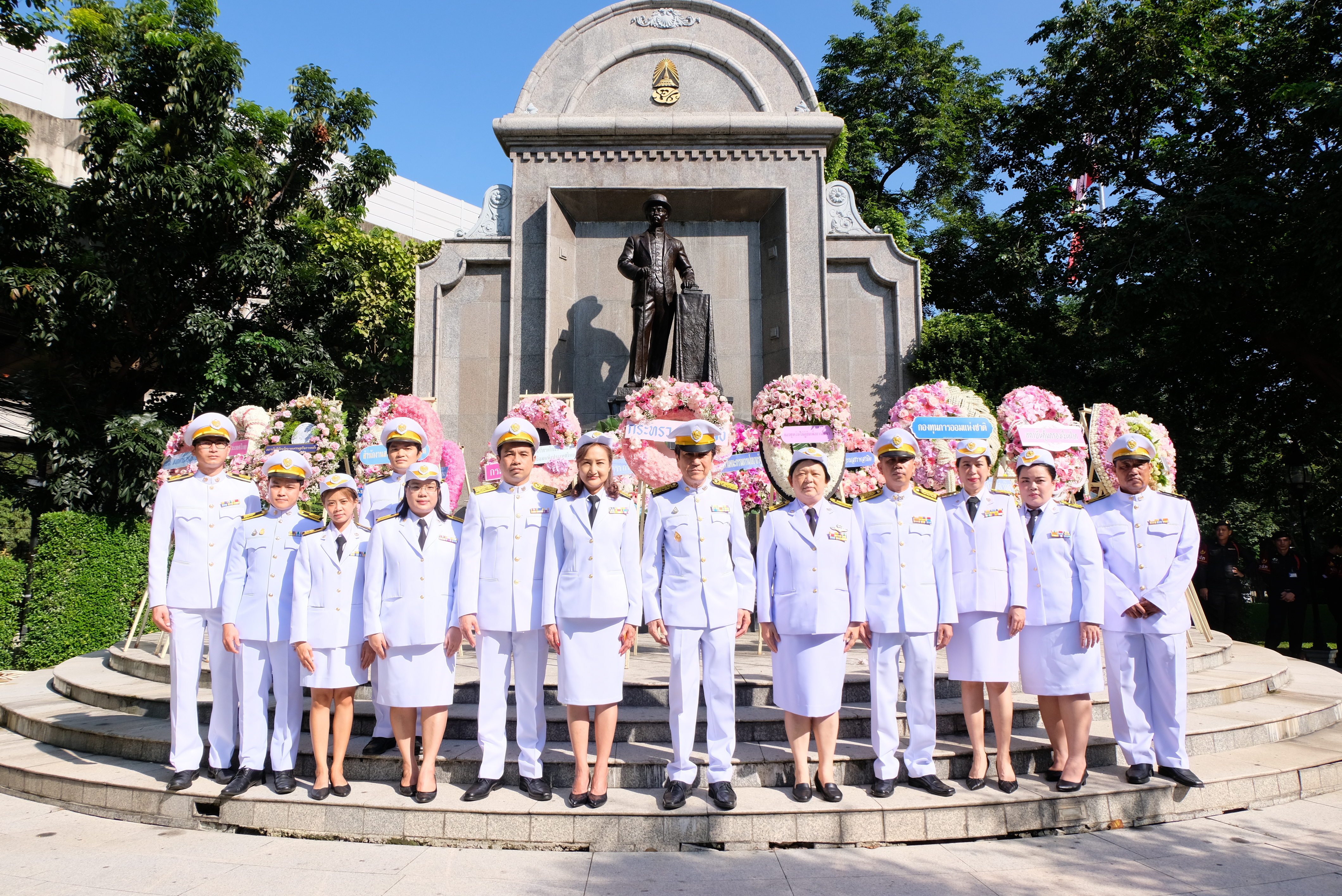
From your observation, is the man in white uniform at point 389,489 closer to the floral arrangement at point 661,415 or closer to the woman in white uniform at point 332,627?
the woman in white uniform at point 332,627

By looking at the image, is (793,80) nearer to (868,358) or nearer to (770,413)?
(868,358)

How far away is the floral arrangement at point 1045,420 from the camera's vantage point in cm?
873

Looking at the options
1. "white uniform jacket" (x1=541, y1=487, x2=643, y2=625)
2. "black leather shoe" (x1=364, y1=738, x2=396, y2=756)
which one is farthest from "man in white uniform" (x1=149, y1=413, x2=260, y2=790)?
"white uniform jacket" (x1=541, y1=487, x2=643, y2=625)

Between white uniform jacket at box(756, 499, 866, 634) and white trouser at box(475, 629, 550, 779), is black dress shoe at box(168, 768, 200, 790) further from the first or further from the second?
white uniform jacket at box(756, 499, 866, 634)

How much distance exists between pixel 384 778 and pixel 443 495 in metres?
2.84

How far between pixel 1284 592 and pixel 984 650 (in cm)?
903

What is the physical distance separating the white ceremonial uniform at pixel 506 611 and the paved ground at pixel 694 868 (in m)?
0.68

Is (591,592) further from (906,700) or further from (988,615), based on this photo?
(988,615)

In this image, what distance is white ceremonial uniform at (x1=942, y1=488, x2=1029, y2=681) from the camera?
5.39m

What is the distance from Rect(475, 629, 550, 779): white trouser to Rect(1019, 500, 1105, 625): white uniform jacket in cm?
311

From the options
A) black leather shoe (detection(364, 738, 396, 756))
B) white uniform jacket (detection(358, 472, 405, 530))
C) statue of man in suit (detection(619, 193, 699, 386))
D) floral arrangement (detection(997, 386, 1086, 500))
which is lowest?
black leather shoe (detection(364, 738, 396, 756))

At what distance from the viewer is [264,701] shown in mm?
5441

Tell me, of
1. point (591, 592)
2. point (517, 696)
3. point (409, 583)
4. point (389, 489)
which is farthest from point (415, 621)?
point (389, 489)

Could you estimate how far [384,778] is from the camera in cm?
555
